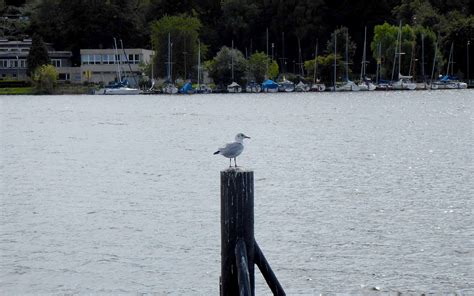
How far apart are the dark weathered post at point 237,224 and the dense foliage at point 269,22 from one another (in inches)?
5671

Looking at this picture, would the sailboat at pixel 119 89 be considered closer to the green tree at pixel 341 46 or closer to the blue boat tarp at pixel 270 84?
the blue boat tarp at pixel 270 84

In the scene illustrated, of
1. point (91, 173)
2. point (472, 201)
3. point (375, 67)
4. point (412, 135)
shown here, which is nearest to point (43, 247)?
point (472, 201)

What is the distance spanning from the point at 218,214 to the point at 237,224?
1635 centimetres

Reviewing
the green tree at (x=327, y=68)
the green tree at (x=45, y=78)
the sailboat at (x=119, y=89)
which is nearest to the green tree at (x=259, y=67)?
the green tree at (x=327, y=68)

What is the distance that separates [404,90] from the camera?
6393 inches

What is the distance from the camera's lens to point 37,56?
182 meters

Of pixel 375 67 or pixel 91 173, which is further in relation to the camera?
pixel 375 67

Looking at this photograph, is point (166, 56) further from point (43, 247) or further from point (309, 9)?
point (43, 247)

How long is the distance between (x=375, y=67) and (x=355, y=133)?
346ft

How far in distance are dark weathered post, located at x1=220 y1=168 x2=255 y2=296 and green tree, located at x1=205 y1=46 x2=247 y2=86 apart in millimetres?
143944

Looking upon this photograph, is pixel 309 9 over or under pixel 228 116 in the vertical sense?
over

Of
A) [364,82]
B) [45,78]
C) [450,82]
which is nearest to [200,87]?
[364,82]

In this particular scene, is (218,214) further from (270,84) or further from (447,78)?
(447,78)

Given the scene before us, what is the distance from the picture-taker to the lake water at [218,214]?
23.0 metres
